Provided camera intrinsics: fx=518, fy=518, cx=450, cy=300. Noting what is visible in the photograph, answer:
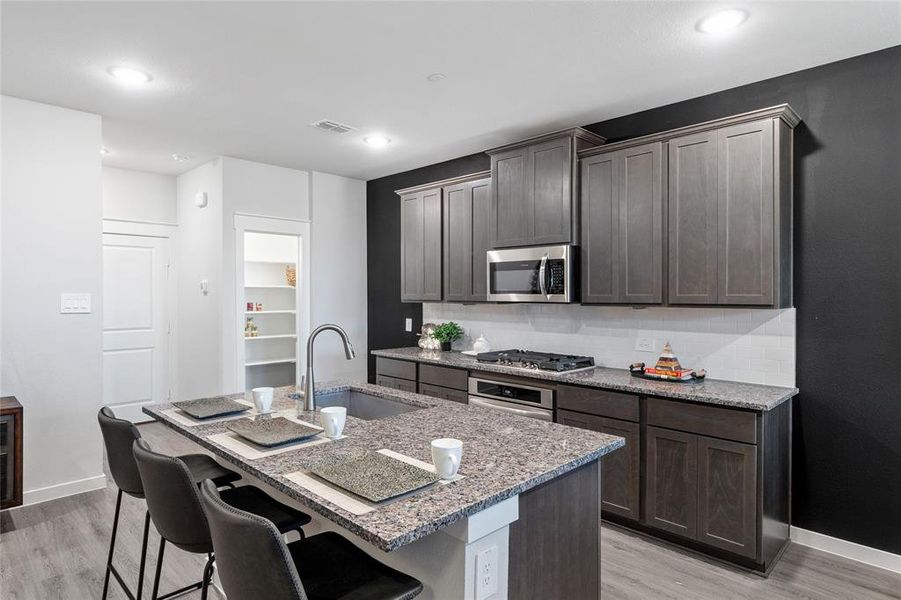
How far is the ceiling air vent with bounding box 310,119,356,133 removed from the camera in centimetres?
389

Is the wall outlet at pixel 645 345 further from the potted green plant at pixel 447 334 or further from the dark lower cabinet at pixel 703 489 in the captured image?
the potted green plant at pixel 447 334

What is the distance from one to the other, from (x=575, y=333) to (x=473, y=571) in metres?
2.78

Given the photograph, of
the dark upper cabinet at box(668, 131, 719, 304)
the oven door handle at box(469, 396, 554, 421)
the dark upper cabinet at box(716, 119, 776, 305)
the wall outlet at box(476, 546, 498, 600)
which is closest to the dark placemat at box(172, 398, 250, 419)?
the wall outlet at box(476, 546, 498, 600)

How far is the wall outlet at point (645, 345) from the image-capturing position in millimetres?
3497

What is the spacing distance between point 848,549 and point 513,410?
194cm

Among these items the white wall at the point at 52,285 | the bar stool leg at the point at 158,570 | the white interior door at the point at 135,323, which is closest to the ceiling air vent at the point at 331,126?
the white wall at the point at 52,285

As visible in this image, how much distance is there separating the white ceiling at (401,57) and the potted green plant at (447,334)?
5.68 ft

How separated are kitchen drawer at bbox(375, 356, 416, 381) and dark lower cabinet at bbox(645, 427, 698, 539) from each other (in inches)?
A: 79.9

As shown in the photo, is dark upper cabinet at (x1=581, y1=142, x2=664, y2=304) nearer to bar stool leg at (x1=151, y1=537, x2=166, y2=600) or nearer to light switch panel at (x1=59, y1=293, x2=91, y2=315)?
bar stool leg at (x1=151, y1=537, x2=166, y2=600)

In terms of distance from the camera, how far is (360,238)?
586 centimetres

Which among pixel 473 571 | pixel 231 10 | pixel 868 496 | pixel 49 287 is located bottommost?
pixel 868 496

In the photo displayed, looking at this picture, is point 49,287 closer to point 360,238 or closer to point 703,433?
point 360,238

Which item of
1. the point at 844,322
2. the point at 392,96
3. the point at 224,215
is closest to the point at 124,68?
the point at 392,96

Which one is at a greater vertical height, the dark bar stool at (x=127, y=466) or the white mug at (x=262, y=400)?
the white mug at (x=262, y=400)
